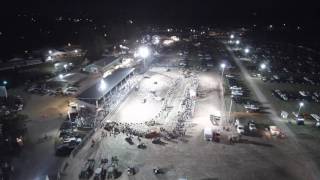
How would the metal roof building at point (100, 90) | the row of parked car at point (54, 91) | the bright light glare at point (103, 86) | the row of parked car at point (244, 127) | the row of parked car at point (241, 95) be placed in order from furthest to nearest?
the row of parked car at point (54, 91) < the row of parked car at point (241, 95) < the bright light glare at point (103, 86) < the metal roof building at point (100, 90) < the row of parked car at point (244, 127)

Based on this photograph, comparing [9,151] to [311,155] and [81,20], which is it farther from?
[81,20]

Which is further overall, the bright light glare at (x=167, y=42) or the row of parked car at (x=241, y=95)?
the bright light glare at (x=167, y=42)

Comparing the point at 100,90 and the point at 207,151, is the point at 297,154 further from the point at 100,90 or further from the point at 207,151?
the point at 100,90

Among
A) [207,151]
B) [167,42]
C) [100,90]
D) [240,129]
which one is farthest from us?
[167,42]

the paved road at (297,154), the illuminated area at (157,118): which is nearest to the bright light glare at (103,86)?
the illuminated area at (157,118)

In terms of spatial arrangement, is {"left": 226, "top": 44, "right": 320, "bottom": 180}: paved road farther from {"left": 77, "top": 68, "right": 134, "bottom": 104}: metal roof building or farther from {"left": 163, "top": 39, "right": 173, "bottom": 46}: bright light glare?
{"left": 163, "top": 39, "right": 173, "bottom": 46}: bright light glare

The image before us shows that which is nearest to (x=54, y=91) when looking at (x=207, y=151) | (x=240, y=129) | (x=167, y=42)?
(x=207, y=151)

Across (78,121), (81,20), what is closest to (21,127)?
(78,121)

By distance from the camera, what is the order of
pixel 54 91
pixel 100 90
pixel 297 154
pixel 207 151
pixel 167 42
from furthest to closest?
1. pixel 167 42
2. pixel 54 91
3. pixel 100 90
4. pixel 207 151
5. pixel 297 154

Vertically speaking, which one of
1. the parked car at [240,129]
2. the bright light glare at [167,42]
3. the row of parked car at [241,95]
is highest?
the bright light glare at [167,42]

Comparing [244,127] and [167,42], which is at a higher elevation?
[167,42]

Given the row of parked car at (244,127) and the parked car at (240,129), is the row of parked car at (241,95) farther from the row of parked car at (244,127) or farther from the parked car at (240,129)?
the parked car at (240,129)
